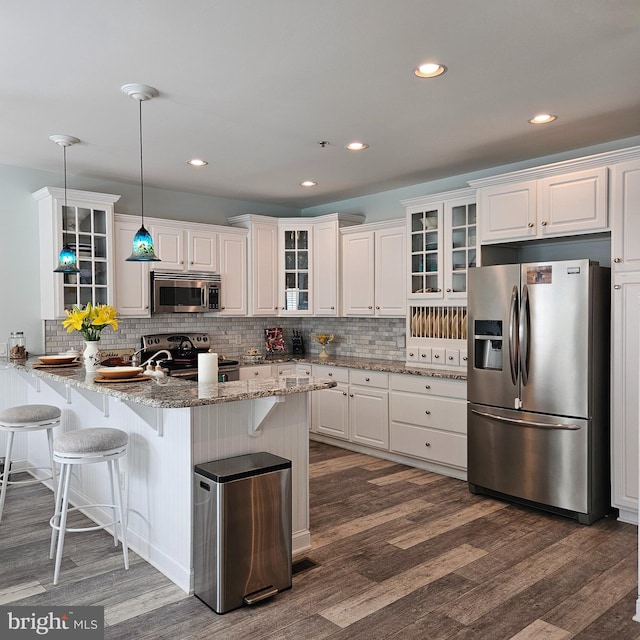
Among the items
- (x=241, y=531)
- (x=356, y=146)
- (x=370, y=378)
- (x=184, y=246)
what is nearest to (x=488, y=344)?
(x=370, y=378)

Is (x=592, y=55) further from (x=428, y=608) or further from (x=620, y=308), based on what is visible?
(x=428, y=608)

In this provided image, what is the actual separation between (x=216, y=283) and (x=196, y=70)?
10.4ft

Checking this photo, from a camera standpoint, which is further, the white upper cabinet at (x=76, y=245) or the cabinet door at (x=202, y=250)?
the cabinet door at (x=202, y=250)

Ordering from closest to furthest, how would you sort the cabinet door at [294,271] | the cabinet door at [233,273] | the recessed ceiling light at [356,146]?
the recessed ceiling light at [356,146] → the cabinet door at [233,273] → the cabinet door at [294,271]

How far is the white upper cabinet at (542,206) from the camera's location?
3754mm

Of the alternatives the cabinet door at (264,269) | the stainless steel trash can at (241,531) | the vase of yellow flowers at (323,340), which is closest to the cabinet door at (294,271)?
the cabinet door at (264,269)

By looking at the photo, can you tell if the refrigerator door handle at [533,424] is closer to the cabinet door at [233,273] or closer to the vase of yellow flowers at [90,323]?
the vase of yellow flowers at [90,323]

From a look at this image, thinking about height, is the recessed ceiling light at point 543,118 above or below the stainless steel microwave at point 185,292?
above

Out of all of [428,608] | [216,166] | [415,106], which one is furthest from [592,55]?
[216,166]

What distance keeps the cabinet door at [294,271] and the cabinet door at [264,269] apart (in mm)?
79

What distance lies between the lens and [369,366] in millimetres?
5328

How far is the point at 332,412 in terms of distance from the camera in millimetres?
5785

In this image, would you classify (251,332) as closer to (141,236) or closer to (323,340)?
(323,340)

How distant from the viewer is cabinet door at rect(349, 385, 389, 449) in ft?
17.1
